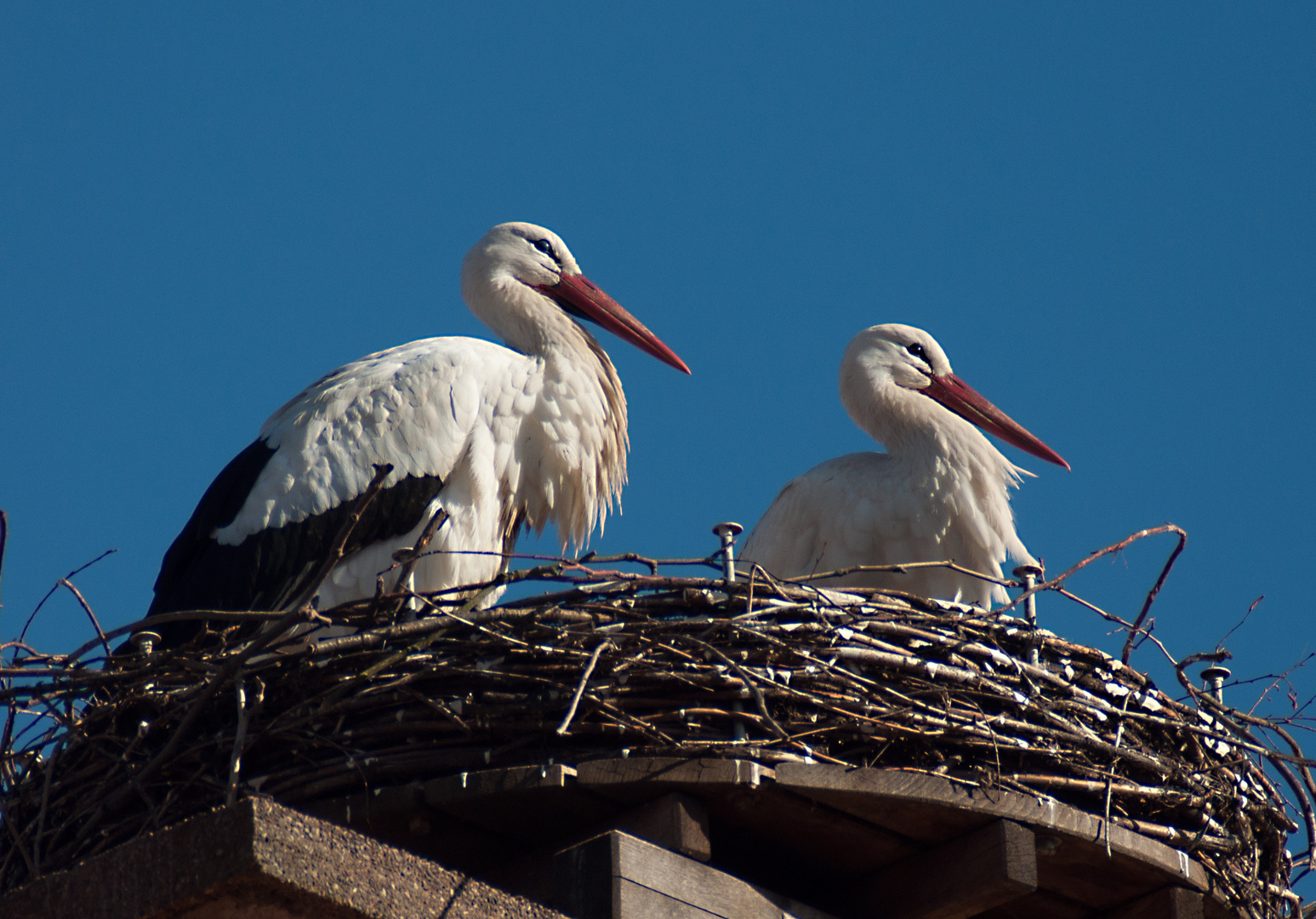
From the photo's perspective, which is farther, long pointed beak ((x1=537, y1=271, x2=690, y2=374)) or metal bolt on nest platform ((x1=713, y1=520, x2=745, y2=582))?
long pointed beak ((x1=537, y1=271, x2=690, y2=374))

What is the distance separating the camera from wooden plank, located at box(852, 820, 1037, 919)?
3.76 metres

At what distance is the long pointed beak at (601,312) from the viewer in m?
6.96

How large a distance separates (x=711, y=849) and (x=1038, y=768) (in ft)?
2.54

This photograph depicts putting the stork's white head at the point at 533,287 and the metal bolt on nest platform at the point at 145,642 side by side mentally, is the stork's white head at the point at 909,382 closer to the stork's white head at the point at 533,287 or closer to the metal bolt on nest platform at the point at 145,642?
the stork's white head at the point at 533,287

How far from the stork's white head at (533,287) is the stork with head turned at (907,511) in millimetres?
857

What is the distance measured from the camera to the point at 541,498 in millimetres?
5879

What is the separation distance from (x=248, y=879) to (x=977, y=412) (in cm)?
511

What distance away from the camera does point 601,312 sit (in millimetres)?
6973

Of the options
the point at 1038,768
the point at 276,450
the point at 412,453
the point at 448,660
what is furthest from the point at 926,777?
the point at 276,450

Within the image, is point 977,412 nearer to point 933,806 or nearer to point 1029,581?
point 1029,581

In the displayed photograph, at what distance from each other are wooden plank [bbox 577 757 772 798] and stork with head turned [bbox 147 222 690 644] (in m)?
1.73

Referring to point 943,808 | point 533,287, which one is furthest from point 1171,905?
point 533,287

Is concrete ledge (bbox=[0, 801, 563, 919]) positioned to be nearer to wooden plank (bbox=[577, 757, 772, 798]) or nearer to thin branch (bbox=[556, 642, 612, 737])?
thin branch (bbox=[556, 642, 612, 737])

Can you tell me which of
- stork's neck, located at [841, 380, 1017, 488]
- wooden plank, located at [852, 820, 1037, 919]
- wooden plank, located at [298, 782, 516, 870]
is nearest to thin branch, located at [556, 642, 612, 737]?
wooden plank, located at [298, 782, 516, 870]
